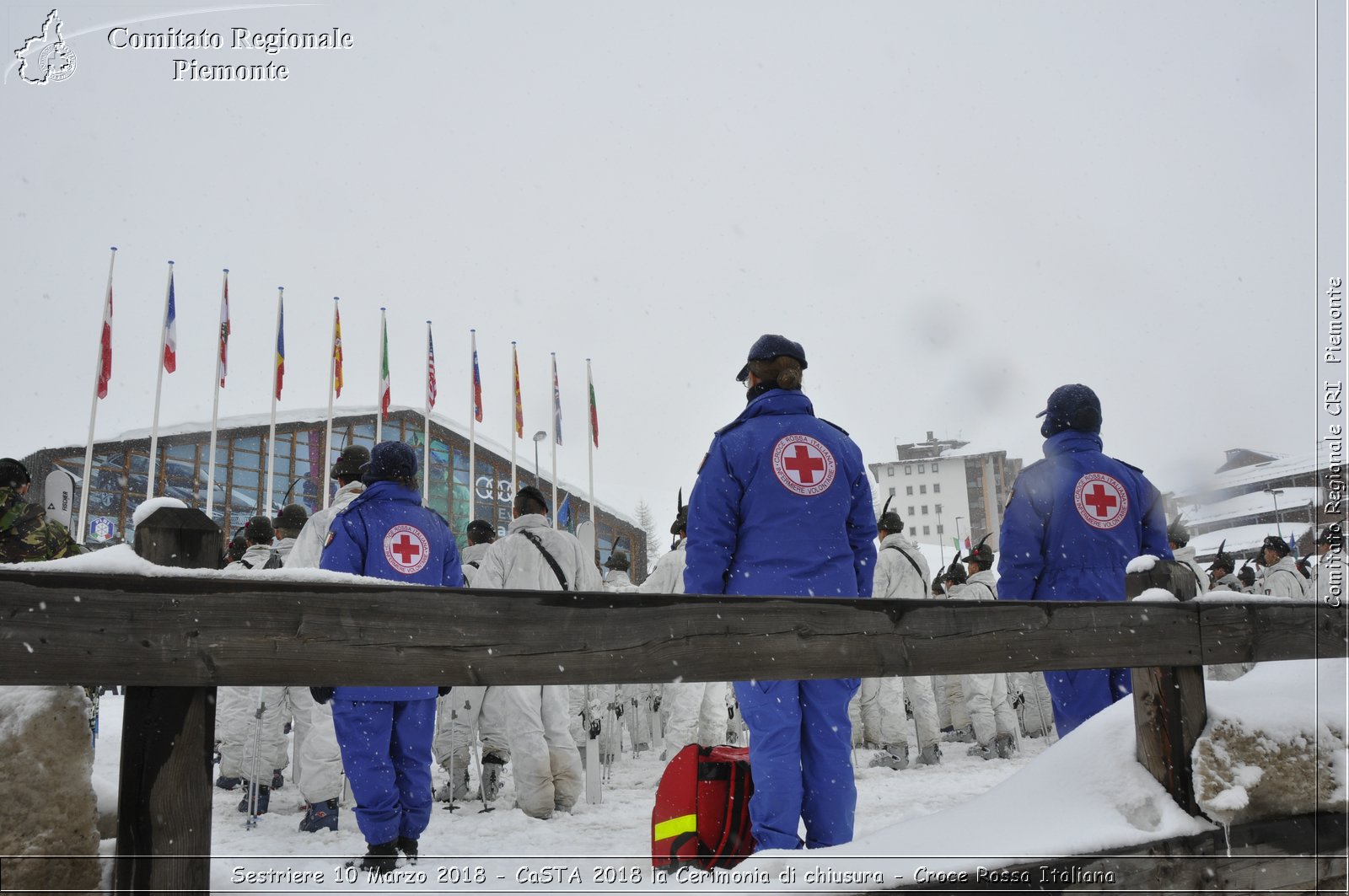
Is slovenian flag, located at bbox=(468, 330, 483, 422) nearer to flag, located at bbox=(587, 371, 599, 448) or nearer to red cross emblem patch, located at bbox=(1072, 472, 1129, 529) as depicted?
flag, located at bbox=(587, 371, 599, 448)

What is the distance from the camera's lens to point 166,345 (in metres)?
19.2

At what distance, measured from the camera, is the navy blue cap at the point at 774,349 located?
12.8 ft

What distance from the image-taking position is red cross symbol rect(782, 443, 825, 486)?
3.63 metres

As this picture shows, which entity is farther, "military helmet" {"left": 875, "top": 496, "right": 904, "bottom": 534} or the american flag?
the american flag

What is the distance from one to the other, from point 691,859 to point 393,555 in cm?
216

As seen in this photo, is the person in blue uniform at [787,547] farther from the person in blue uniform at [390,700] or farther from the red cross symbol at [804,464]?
the person in blue uniform at [390,700]

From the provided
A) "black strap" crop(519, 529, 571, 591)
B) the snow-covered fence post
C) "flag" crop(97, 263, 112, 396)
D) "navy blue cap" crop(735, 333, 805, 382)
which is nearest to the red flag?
"flag" crop(97, 263, 112, 396)

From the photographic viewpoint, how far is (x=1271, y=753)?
3.05 meters

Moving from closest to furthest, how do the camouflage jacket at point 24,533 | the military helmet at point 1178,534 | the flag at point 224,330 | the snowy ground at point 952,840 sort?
the snowy ground at point 952,840 → the camouflage jacket at point 24,533 → the military helmet at point 1178,534 → the flag at point 224,330

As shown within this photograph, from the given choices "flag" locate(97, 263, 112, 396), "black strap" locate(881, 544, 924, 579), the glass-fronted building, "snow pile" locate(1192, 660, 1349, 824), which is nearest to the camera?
"snow pile" locate(1192, 660, 1349, 824)

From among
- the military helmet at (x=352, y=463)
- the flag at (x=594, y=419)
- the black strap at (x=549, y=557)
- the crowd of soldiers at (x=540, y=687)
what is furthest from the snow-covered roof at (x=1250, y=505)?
the military helmet at (x=352, y=463)

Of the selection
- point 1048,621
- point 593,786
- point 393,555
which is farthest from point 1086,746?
point 593,786

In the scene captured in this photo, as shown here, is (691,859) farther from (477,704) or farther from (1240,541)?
(1240,541)

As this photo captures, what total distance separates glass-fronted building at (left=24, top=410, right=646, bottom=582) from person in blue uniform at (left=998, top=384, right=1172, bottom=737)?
1924 cm
